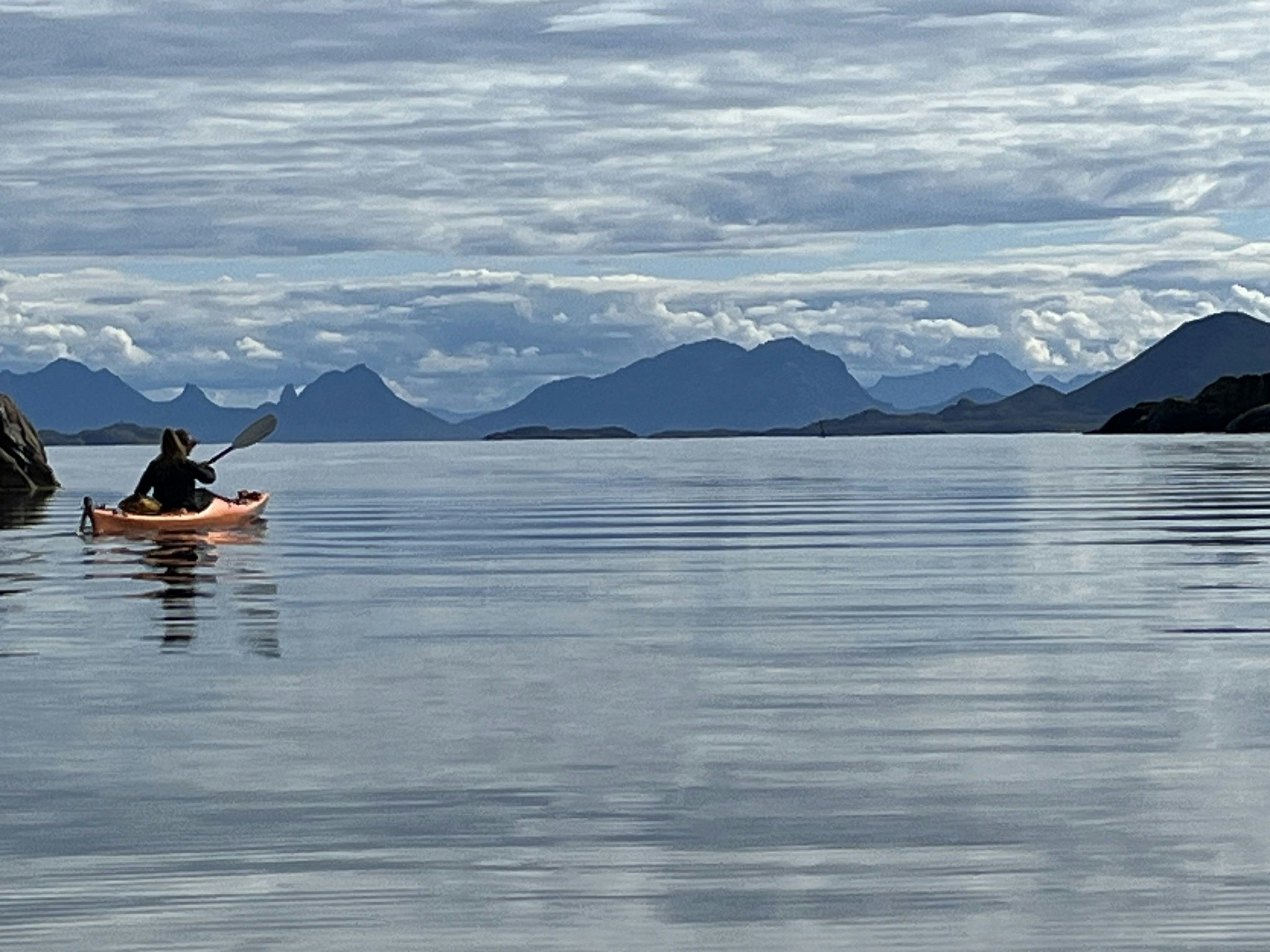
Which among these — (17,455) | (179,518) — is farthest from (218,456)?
(17,455)

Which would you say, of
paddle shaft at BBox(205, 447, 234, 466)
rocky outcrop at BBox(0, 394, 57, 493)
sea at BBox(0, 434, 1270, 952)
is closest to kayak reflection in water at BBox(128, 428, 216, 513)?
paddle shaft at BBox(205, 447, 234, 466)

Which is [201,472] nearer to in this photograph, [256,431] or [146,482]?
[146,482]

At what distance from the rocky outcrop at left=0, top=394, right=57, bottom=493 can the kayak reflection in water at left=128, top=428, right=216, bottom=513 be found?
41.2 metres

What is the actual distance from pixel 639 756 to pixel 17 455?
81.6m

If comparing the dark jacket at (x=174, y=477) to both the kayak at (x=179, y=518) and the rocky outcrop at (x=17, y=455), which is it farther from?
the rocky outcrop at (x=17, y=455)

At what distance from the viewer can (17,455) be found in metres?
94.2

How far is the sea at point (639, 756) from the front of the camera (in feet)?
37.9

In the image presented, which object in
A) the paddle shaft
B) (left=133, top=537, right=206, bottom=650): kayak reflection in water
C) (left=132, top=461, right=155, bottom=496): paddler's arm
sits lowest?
(left=133, top=537, right=206, bottom=650): kayak reflection in water

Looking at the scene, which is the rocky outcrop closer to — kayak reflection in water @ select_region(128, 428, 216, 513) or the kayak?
→ the kayak

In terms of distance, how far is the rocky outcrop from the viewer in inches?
3627

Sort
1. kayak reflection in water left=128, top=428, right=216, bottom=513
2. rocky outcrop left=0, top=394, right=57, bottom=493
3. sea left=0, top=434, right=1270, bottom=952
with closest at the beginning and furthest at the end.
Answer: sea left=0, top=434, right=1270, bottom=952 < kayak reflection in water left=128, top=428, right=216, bottom=513 < rocky outcrop left=0, top=394, right=57, bottom=493

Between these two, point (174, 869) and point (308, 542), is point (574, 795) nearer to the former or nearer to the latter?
point (174, 869)

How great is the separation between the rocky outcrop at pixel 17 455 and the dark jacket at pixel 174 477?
41.2 metres

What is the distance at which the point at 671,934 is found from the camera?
11102 mm
